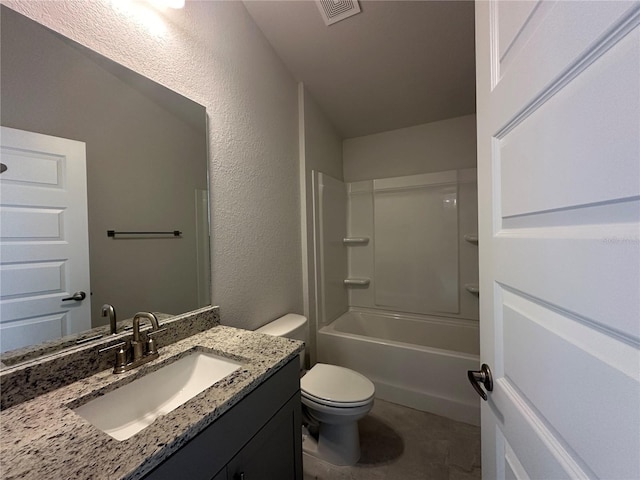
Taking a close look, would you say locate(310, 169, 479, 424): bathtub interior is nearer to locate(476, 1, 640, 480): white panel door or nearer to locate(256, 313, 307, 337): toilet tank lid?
locate(256, 313, 307, 337): toilet tank lid

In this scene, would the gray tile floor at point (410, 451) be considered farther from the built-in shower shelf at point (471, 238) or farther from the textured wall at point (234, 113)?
the built-in shower shelf at point (471, 238)

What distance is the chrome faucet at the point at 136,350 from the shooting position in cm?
89

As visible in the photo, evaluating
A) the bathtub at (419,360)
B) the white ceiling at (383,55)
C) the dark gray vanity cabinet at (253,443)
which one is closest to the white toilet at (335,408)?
the dark gray vanity cabinet at (253,443)

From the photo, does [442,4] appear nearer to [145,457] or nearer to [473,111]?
[473,111]

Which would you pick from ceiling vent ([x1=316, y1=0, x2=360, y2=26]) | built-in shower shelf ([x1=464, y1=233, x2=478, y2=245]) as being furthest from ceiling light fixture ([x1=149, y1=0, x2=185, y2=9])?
built-in shower shelf ([x1=464, y1=233, x2=478, y2=245])

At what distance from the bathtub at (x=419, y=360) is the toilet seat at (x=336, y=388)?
52cm

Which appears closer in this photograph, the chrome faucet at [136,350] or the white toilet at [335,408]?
the chrome faucet at [136,350]

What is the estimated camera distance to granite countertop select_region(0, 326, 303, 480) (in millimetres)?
513

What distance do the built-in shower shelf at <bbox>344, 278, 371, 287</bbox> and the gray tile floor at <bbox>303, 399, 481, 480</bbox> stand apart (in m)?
1.26

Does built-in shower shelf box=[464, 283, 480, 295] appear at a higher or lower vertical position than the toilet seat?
higher

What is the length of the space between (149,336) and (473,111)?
2926 mm

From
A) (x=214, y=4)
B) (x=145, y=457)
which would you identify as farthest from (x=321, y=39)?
(x=145, y=457)

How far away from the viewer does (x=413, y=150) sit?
268 centimetres

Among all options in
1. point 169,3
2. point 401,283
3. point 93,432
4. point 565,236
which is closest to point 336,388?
point 93,432
